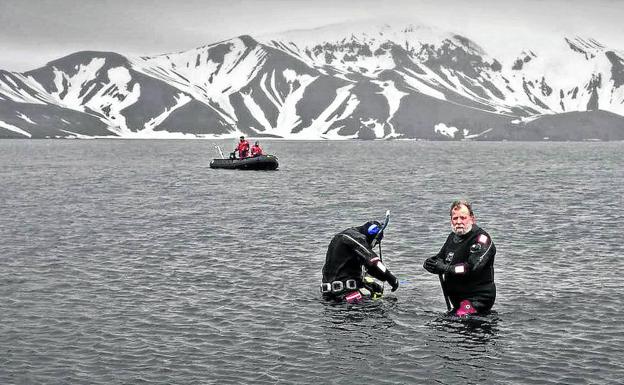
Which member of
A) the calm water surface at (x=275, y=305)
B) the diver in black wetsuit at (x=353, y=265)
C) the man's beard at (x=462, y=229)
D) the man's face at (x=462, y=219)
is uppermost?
the man's face at (x=462, y=219)

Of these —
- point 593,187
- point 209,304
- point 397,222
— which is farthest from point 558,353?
point 593,187

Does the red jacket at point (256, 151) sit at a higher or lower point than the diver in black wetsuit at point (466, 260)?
higher

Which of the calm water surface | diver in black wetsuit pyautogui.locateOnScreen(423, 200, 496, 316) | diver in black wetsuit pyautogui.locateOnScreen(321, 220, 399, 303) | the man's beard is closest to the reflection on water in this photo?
the calm water surface

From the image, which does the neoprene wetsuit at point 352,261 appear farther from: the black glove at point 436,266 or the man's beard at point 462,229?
the man's beard at point 462,229

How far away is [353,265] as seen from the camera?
74.6ft

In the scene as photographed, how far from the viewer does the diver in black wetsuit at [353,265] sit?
21.8 metres

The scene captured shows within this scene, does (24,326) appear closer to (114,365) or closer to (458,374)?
(114,365)

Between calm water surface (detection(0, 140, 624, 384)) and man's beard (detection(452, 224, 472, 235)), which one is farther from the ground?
man's beard (detection(452, 224, 472, 235))

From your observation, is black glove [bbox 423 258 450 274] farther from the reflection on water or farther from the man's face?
the reflection on water

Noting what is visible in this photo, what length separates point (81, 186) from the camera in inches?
2881

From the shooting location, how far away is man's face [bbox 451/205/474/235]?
63.4 ft

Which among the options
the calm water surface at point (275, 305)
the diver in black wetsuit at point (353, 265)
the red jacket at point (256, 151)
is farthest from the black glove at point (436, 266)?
the red jacket at point (256, 151)

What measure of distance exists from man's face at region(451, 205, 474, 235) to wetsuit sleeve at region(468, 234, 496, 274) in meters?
0.42

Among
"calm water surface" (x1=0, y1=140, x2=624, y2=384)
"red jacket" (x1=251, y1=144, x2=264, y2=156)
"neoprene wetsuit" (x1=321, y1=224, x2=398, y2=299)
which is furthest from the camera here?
"red jacket" (x1=251, y1=144, x2=264, y2=156)
